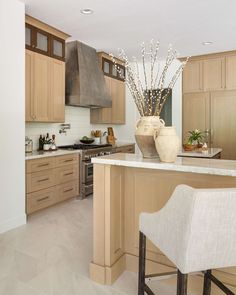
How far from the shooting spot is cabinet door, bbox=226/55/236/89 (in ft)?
17.8

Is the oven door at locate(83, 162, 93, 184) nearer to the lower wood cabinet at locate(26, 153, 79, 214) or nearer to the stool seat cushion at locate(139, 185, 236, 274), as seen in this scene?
the lower wood cabinet at locate(26, 153, 79, 214)

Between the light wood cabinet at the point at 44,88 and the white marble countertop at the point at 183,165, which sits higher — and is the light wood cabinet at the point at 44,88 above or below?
above

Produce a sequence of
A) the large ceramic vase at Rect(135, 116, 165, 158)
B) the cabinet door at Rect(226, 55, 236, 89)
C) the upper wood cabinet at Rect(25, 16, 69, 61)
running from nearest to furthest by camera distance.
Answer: the large ceramic vase at Rect(135, 116, 165, 158) → the upper wood cabinet at Rect(25, 16, 69, 61) → the cabinet door at Rect(226, 55, 236, 89)

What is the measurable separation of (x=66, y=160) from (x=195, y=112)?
3084 millimetres

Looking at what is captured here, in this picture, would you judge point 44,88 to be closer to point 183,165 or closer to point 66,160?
point 66,160

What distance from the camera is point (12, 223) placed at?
3248 mm

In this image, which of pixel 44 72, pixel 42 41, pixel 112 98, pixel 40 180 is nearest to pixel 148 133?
pixel 40 180

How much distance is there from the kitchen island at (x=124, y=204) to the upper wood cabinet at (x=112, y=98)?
12.1 feet

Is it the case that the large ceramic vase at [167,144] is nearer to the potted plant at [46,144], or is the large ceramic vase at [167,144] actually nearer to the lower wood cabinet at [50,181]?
the lower wood cabinet at [50,181]

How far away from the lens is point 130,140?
265 inches

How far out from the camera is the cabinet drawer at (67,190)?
13.7ft

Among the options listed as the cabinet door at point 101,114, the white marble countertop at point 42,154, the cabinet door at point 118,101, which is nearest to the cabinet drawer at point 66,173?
the white marble countertop at point 42,154

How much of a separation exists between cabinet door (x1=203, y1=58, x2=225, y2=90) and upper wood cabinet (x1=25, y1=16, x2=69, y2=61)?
9.84 feet

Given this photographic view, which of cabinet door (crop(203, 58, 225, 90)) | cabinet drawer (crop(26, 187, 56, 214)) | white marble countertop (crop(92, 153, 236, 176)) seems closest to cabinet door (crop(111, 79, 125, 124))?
cabinet door (crop(203, 58, 225, 90))
